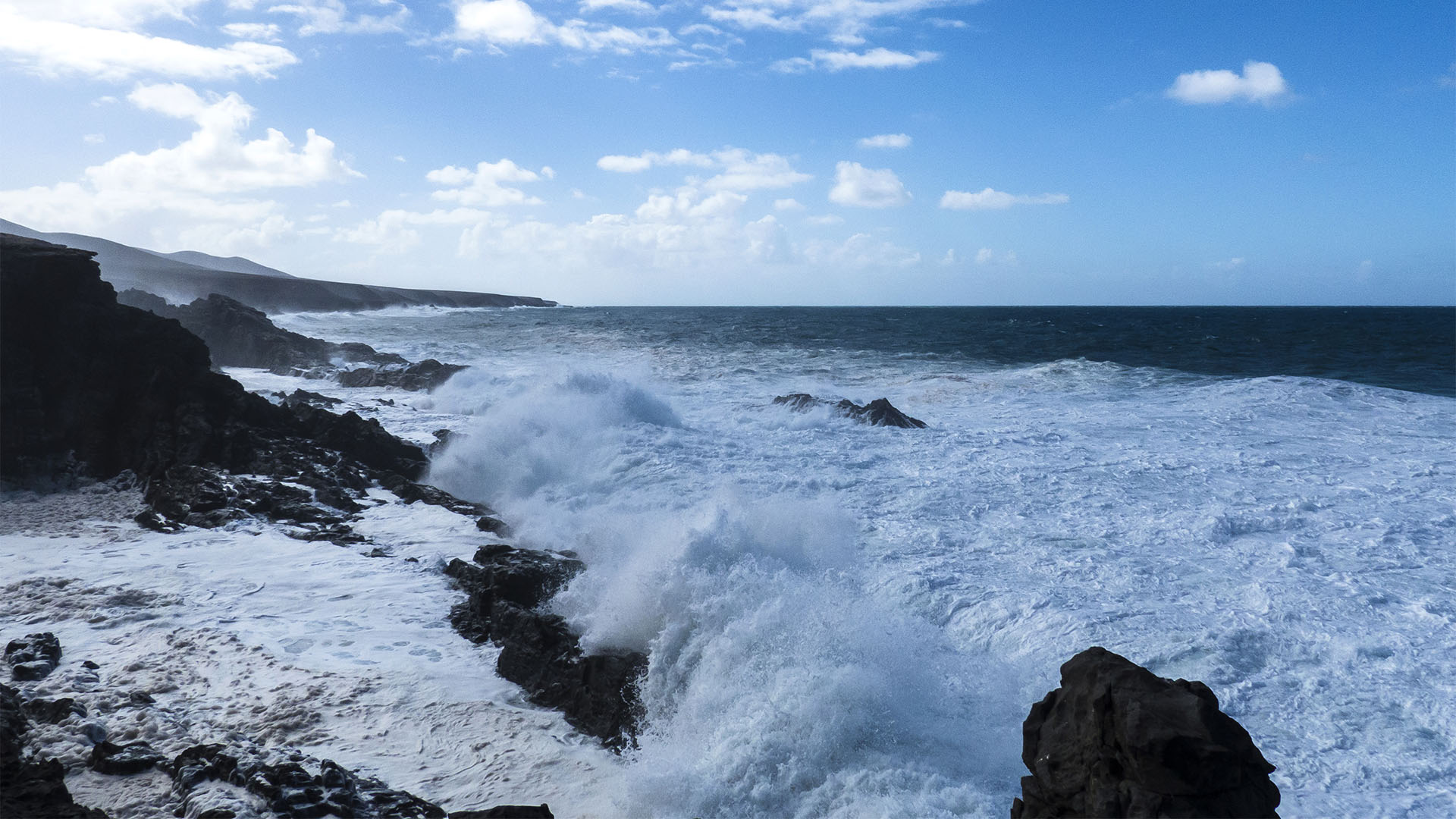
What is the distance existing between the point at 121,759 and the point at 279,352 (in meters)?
22.6

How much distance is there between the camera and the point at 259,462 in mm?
10789

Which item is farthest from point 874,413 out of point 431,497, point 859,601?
point 859,601

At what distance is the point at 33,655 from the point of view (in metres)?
5.86

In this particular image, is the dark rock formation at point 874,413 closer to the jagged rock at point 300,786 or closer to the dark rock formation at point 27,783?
the jagged rock at point 300,786

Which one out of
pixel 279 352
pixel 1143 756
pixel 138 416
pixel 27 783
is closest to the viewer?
pixel 1143 756

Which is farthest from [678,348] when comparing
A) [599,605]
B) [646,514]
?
[599,605]

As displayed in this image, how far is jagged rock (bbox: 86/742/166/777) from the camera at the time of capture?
15.5 ft

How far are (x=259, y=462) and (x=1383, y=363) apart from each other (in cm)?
3253

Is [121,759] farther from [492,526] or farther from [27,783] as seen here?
[492,526]

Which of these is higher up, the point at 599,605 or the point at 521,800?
the point at 599,605

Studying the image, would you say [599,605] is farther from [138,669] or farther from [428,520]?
[428,520]

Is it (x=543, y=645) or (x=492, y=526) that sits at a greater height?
(x=492, y=526)

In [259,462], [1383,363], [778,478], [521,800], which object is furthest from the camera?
[1383,363]

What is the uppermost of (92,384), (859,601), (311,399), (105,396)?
(92,384)
